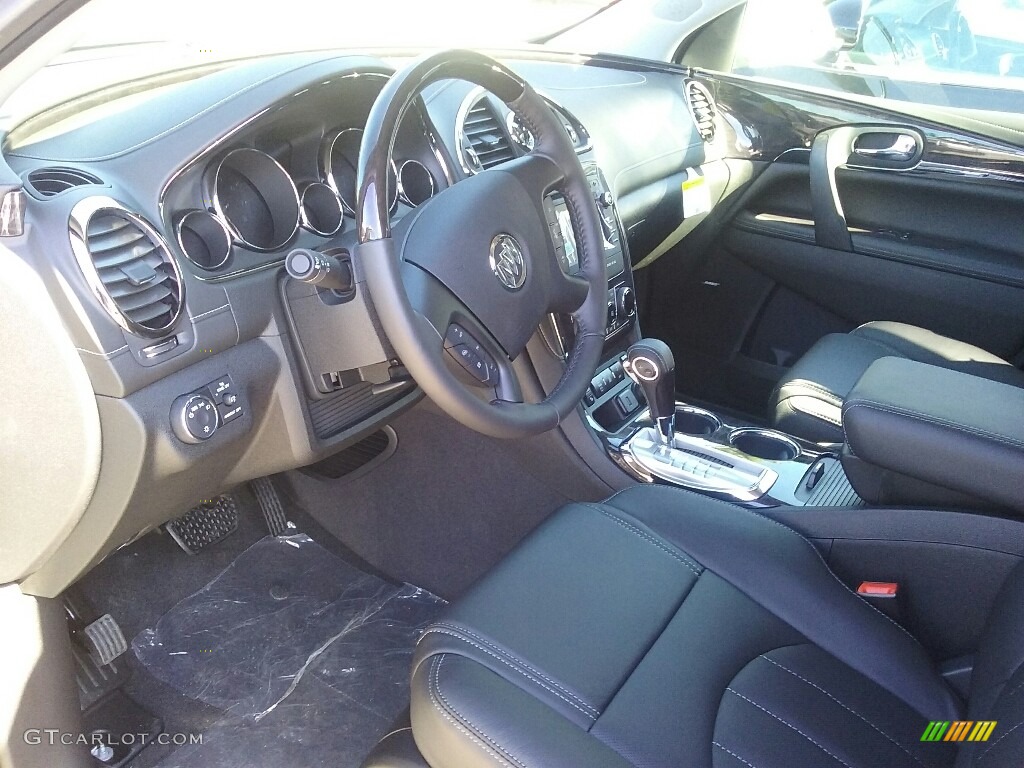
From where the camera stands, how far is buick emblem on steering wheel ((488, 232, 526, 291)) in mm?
1314

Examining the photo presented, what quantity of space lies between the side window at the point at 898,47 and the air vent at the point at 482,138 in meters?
1.06

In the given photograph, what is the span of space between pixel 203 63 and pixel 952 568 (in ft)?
4.73

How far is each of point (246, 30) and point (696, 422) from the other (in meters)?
1.57

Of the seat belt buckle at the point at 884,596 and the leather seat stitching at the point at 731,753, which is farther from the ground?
the leather seat stitching at the point at 731,753

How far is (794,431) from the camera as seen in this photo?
1826 mm

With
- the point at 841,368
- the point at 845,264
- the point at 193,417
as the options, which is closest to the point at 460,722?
the point at 193,417

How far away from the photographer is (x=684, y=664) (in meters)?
1.14

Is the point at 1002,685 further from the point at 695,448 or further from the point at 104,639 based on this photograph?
the point at 104,639

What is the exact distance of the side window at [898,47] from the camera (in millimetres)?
2199

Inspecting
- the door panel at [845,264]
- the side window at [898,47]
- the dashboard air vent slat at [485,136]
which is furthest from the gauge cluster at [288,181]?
the side window at [898,47]

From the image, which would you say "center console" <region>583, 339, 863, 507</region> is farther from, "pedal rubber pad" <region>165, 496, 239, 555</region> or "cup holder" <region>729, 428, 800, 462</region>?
"pedal rubber pad" <region>165, 496, 239, 555</region>

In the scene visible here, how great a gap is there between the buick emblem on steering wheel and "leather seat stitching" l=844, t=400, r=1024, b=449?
514mm

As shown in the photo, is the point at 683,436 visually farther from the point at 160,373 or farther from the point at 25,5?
the point at 25,5

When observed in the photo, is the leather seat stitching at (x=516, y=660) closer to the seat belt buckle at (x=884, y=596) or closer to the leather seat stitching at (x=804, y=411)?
the seat belt buckle at (x=884, y=596)
